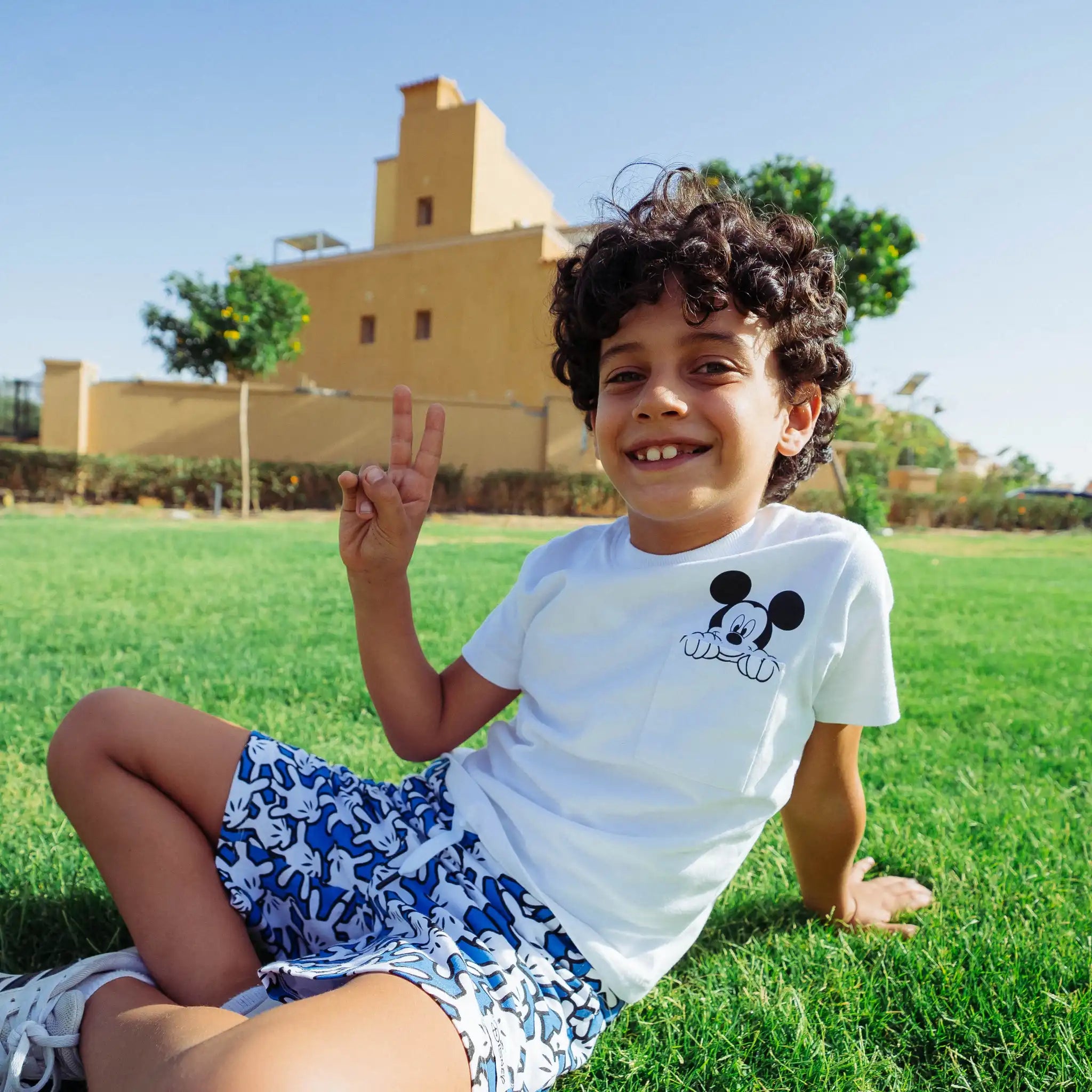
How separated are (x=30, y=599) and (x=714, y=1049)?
14.5ft

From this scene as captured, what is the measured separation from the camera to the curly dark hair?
124cm

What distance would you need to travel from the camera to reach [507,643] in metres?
1.36

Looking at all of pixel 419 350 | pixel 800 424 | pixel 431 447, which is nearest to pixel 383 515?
pixel 431 447

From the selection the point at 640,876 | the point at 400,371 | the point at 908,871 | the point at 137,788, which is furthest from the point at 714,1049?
the point at 400,371

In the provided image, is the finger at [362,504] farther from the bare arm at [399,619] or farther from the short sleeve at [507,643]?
the short sleeve at [507,643]

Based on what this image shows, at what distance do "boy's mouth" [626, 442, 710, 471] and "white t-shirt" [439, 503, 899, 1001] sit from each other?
14cm

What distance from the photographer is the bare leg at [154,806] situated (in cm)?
117

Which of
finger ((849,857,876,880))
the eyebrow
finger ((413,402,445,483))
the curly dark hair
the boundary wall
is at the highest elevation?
the boundary wall

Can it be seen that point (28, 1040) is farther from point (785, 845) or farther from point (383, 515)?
point (785, 845)

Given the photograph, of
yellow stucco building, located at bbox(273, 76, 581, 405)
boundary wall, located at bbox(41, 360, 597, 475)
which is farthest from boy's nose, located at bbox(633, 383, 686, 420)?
yellow stucco building, located at bbox(273, 76, 581, 405)

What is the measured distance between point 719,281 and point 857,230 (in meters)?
14.4

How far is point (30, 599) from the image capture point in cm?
448

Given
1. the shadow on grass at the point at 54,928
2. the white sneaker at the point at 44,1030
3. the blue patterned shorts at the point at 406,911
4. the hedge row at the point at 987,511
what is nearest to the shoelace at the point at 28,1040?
the white sneaker at the point at 44,1030

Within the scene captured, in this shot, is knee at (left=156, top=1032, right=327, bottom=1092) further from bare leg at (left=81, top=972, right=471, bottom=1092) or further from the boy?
the boy
